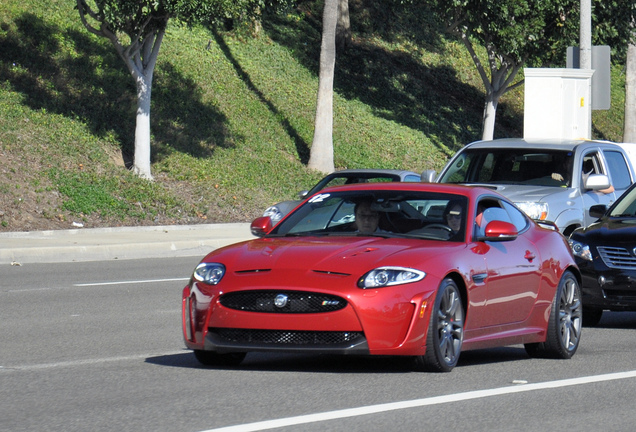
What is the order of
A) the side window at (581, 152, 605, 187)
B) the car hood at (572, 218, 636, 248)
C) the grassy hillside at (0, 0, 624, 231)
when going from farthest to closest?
1. the grassy hillside at (0, 0, 624, 231)
2. the side window at (581, 152, 605, 187)
3. the car hood at (572, 218, 636, 248)

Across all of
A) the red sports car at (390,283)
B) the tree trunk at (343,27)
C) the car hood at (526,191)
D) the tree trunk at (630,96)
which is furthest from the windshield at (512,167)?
the tree trunk at (630,96)

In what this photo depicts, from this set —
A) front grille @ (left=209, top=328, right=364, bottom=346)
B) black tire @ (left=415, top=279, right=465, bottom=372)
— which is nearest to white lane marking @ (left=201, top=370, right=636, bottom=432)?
black tire @ (left=415, top=279, right=465, bottom=372)

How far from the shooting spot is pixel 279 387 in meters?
7.35

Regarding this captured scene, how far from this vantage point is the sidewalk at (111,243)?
18.4 metres

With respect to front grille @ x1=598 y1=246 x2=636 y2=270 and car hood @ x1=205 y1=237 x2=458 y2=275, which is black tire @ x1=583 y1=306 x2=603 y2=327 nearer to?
front grille @ x1=598 y1=246 x2=636 y2=270

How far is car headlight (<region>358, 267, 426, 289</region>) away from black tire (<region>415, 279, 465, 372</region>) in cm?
22

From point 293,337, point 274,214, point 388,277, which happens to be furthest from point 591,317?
point 274,214

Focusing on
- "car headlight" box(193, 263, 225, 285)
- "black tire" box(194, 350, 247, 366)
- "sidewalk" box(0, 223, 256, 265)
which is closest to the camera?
"car headlight" box(193, 263, 225, 285)

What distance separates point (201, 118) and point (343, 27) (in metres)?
12.1

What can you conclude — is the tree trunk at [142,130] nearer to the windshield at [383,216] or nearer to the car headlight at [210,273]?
the windshield at [383,216]

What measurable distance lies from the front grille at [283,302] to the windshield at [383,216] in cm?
112

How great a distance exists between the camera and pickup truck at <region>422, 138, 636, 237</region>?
1392cm

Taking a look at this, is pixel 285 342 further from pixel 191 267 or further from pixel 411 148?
pixel 411 148

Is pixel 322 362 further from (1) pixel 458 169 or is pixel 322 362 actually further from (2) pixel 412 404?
(1) pixel 458 169
